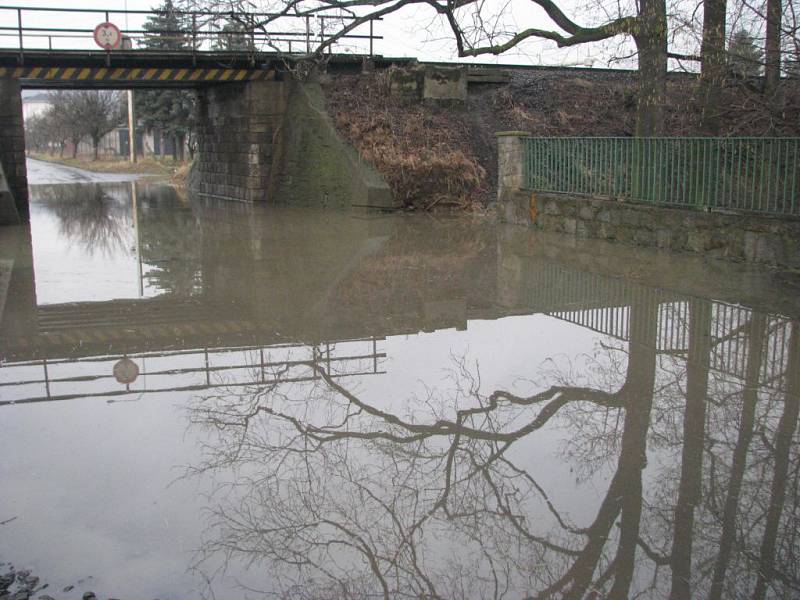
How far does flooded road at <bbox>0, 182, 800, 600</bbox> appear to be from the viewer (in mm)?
4207

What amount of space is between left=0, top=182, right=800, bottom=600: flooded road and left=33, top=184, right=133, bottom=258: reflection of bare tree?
15.9 ft

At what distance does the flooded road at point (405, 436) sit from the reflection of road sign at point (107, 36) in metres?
13.8

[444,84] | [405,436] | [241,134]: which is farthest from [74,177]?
[405,436]

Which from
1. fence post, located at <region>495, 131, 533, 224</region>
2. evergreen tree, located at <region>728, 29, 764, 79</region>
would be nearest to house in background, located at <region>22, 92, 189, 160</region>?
fence post, located at <region>495, 131, 533, 224</region>

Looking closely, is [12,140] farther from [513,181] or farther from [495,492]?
[495,492]

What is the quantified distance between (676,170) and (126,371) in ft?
31.5

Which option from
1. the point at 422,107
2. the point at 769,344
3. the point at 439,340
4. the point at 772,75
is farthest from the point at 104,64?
the point at 769,344

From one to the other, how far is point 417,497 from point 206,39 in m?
22.2

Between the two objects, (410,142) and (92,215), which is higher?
(410,142)

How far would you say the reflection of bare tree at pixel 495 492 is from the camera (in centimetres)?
413

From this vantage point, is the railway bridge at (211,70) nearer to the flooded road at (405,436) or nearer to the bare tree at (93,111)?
the flooded road at (405,436)

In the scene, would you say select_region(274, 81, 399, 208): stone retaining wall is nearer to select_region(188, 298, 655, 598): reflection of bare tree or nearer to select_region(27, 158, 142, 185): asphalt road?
select_region(188, 298, 655, 598): reflection of bare tree

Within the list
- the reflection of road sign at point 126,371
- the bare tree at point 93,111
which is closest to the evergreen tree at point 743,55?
the reflection of road sign at point 126,371

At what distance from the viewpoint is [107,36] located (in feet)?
78.4
